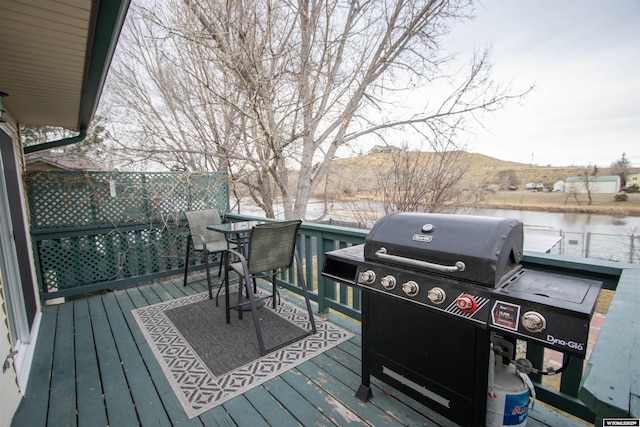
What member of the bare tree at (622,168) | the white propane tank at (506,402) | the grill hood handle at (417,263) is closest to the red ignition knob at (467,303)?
the grill hood handle at (417,263)

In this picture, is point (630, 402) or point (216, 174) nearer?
point (630, 402)

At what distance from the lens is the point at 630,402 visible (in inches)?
22.4

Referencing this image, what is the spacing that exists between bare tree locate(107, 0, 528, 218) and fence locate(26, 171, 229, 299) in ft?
5.21

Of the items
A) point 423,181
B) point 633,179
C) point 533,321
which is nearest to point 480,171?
point 423,181

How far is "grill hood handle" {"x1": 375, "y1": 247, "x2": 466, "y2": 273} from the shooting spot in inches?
47.7

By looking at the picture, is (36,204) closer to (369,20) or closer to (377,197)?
(377,197)

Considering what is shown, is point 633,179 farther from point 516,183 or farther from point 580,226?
point 580,226

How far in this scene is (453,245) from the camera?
4.13ft

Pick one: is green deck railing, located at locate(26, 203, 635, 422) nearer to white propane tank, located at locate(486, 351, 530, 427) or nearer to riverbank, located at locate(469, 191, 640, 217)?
white propane tank, located at locate(486, 351, 530, 427)

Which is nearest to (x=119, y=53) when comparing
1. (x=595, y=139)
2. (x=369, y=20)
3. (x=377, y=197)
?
(x=369, y=20)

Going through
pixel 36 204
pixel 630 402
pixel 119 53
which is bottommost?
pixel 630 402

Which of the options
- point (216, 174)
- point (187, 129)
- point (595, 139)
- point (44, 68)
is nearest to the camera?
point (44, 68)

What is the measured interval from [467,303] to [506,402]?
1.82 feet

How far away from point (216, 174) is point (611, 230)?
28.8 feet
